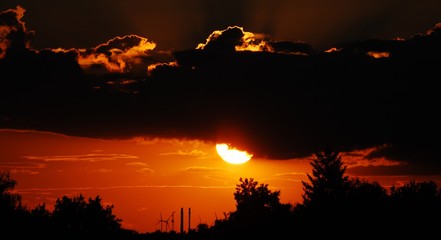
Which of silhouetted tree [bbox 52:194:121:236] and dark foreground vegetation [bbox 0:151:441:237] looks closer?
dark foreground vegetation [bbox 0:151:441:237]

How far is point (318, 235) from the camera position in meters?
67.6

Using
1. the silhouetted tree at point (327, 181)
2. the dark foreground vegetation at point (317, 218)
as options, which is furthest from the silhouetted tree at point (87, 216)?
the silhouetted tree at point (327, 181)

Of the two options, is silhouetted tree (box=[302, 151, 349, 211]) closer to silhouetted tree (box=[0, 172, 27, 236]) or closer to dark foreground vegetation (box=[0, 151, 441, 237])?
dark foreground vegetation (box=[0, 151, 441, 237])

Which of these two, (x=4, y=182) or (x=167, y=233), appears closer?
(x=4, y=182)

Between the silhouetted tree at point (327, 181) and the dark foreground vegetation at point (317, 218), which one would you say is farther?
the silhouetted tree at point (327, 181)

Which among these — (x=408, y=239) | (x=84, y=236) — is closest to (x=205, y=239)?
(x=84, y=236)

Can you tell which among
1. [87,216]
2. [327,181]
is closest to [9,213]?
[87,216]

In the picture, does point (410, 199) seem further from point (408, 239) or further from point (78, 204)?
point (78, 204)

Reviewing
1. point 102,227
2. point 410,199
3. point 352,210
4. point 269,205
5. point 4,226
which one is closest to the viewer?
point 4,226

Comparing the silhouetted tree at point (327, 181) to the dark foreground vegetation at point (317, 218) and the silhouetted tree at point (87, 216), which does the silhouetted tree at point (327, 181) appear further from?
the silhouetted tree at point (87, 216)

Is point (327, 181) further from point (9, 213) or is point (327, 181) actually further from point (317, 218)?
point (9, 213)

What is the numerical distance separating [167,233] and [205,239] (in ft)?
147

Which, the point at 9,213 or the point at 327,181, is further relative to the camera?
the point at 327,181

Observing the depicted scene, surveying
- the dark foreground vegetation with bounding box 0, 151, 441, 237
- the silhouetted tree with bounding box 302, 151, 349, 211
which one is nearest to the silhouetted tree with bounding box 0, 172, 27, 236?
the dark foreground vegetation with bounding box 0, 151, 441, 237
